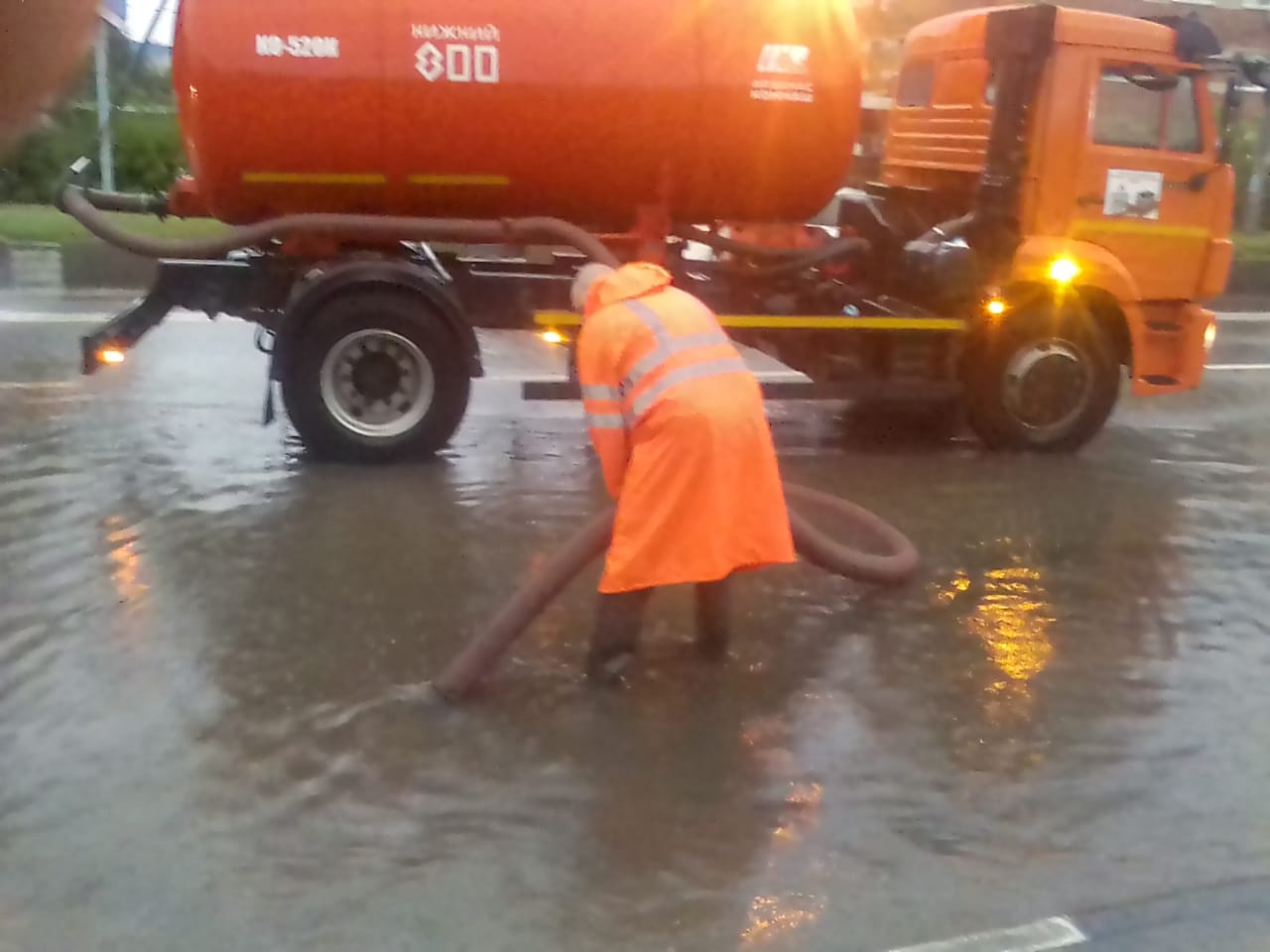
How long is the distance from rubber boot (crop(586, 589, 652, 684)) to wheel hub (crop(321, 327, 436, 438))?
282cm

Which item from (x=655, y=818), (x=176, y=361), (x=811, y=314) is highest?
(x=811, y=314)

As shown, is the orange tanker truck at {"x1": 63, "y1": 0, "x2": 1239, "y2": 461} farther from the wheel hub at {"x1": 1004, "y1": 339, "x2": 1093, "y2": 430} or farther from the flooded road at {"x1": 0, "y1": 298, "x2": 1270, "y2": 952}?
the flooded road at {"x1": 0, "y1": 298, "x2": 1270, "y2": 952}

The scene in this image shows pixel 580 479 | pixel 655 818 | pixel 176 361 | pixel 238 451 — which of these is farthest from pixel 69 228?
pixel 655 818

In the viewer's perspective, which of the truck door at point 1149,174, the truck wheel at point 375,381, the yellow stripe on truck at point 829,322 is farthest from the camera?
the truck door at point 1149,174

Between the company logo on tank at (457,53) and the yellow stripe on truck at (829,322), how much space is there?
51.4 inches

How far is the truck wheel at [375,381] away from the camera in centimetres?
690

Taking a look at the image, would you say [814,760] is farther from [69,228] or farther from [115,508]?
[69,228]

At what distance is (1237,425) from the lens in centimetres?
909

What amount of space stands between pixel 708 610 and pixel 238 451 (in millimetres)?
3544

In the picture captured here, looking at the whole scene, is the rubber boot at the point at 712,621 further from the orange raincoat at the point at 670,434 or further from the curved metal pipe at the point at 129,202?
the curved metal pipe at the point at 129,202

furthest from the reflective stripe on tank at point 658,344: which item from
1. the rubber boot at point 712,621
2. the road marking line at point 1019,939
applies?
the road marking line at point 1019,939

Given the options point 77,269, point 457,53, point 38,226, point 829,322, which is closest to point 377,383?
point 457,53

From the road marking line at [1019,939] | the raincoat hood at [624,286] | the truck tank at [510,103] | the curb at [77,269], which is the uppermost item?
the truck tank at [510,103]

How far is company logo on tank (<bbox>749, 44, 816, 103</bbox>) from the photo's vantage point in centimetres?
697
